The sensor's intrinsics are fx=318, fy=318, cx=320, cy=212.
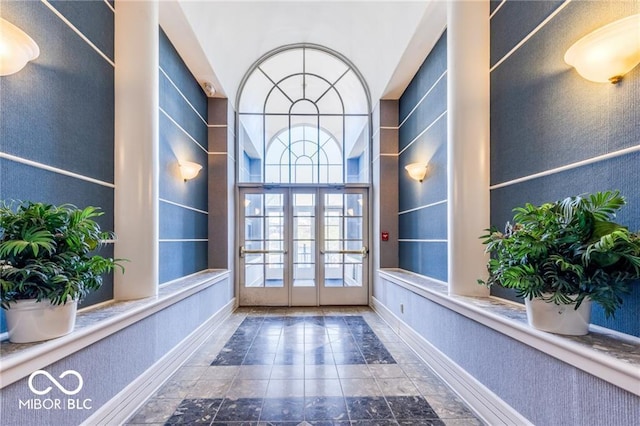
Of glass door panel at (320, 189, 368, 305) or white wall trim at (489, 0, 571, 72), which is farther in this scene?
glass door panel at (320, 189, 368, 305)

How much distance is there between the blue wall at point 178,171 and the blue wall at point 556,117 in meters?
3.11

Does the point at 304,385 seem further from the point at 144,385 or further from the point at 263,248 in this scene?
the point at 263,248

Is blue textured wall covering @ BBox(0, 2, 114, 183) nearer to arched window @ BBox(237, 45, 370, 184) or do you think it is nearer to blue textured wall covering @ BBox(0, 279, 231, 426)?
blue textured wall covering @ BBox(0, 279, 231, 426)

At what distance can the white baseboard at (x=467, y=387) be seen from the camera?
1.89m

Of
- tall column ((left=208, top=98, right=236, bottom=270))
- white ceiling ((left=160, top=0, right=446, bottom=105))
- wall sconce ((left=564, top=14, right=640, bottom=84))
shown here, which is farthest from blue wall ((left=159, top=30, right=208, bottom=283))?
wall sconce ((left=564, top=14, right=640, bottom=84))

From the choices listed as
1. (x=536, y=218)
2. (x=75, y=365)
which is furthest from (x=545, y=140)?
(x=75, y=365)

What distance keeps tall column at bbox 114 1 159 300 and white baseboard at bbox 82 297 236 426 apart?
0.60m

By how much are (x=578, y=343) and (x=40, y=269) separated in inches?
99.1

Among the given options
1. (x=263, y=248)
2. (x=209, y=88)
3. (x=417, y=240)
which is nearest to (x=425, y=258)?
(x=417, y=240)

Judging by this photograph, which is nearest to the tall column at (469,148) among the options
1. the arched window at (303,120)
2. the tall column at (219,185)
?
the arched window at (303,120)

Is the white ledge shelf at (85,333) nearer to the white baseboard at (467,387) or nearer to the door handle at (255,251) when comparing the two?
the door handle at (255,251)

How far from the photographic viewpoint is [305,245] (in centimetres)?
538

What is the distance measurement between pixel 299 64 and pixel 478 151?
3.81 meters

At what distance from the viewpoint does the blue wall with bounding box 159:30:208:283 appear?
3.31 meters
